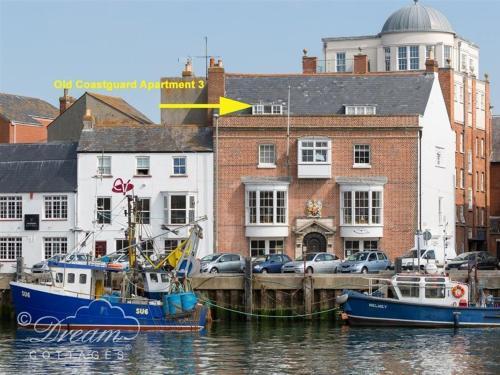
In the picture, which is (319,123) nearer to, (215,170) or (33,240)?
(215,170)

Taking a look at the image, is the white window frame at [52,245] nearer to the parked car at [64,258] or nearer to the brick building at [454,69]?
the parked car at [64,258]

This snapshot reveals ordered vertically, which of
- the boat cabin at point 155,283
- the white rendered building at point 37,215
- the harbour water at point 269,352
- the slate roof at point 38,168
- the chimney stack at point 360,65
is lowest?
the harbour water at point 269,352

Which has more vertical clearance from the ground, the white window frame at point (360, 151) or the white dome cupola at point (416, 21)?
the white dome cupola at point (416, 21)

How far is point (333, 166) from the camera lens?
88.5 m

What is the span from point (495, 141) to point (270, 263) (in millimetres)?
42795

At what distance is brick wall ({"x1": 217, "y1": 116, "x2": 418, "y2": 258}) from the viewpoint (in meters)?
88.1

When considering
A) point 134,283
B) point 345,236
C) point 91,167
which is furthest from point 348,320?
point 91,167

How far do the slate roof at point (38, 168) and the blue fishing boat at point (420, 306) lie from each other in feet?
94.1

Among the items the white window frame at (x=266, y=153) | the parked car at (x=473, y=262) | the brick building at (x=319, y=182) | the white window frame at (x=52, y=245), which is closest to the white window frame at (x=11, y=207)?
the white window frame at (x=52, y=245)

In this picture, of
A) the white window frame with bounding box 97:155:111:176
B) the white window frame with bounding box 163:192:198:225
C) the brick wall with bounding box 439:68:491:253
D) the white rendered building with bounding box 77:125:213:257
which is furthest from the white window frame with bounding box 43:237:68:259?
the brick wall with bounding box 439:68:491:253

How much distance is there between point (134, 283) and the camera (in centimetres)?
6606

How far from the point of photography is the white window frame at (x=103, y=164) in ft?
293

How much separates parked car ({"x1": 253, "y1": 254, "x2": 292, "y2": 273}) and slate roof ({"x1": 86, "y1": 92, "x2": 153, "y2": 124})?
975 inches

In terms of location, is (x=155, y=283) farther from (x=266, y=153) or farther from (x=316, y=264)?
Result: (x=266, y=153)
